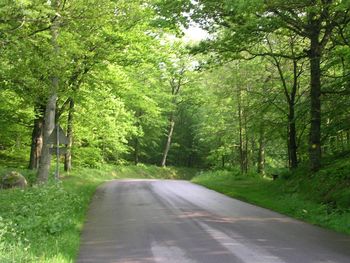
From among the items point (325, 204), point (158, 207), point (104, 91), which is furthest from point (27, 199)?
point (104, 91)

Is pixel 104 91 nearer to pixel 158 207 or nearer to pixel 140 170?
pixel 158 207

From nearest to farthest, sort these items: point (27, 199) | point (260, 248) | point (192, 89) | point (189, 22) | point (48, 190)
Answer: point (260, 248) < point (27, 199) < point (48, 190) < point (189, 22) < point (192, 89)

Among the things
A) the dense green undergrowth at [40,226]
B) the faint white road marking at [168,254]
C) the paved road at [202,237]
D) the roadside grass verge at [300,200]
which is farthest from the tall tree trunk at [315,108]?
the faint white road marking at [168,254]

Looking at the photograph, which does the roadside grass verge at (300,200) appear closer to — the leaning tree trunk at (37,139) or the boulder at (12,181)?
the boulder at (12,181)

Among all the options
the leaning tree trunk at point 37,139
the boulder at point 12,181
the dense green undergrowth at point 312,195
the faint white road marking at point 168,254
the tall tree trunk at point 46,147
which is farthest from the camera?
the leaning tree trunk at point 37,139

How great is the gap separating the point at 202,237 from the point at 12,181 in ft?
47.0

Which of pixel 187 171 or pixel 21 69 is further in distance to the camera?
pixel 187 171

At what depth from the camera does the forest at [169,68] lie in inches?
591

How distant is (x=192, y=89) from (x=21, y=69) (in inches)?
1609

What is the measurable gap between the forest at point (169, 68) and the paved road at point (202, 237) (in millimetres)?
1826

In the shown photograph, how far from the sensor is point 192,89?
56.2 m

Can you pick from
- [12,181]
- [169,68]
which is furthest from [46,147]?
[169,68]

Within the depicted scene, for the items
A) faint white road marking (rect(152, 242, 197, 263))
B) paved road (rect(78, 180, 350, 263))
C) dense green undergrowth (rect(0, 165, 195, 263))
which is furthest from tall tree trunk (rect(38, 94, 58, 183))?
faint white road marking (rect(152, 242, 197, 263))

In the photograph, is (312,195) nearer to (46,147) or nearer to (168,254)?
(168,254)
